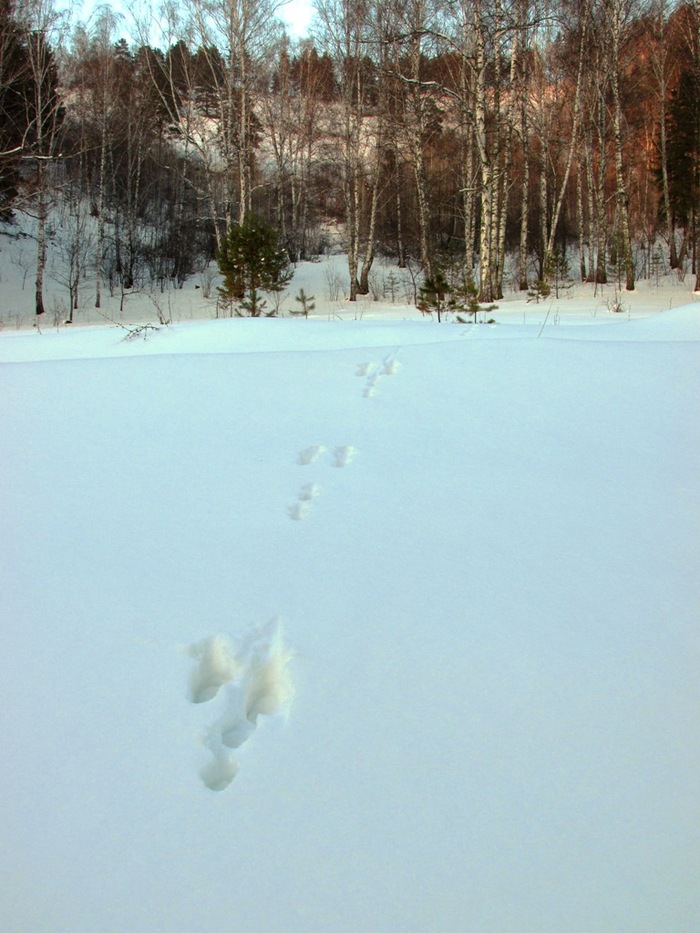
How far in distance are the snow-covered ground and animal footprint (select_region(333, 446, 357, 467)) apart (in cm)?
1

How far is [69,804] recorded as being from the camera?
3.52 feet

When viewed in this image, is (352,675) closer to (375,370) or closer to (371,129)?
(375,370)

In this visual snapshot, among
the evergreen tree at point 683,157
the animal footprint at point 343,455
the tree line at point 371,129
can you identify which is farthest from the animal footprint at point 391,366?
the evergreen tree at point 683,157

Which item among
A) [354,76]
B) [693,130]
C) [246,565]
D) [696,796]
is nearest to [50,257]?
[354,76]

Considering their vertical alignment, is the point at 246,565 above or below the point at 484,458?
below

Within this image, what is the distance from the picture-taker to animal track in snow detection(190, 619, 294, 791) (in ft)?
3.87

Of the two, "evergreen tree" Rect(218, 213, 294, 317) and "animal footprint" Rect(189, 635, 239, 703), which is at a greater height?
"evergreen tree" Rect(218, 213, 294, 317)

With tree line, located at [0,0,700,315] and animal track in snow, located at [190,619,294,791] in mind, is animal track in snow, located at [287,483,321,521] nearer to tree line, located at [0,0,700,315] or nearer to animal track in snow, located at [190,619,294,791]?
animal track in snow, located at [190,619,294,791]

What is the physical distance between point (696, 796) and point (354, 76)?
579 inches

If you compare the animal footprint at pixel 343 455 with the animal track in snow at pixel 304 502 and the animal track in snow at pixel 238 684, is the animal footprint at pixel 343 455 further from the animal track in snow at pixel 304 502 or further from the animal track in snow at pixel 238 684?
the animal track in snow at pixel 238 684

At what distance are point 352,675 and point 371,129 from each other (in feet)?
48.6

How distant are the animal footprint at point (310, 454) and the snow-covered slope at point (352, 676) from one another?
0.02 meters

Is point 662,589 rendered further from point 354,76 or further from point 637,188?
point 637,188

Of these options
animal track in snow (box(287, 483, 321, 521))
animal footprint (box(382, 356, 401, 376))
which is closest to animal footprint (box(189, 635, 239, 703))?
animal track in snow (box(287, 483, 321, 521))
